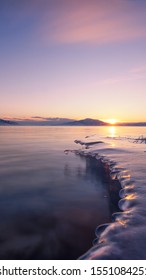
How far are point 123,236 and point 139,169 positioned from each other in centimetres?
958

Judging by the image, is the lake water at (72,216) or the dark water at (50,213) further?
the dark water at (50,213)

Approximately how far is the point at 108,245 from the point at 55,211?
3.82m

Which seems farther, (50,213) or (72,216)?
(50,213)

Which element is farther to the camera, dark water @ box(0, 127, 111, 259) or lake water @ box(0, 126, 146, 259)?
dark water @ box(0, 127, 111, 259)

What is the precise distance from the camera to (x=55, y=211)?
29.6 ft

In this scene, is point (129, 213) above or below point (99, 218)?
above

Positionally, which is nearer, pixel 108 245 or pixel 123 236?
pixel 108 245

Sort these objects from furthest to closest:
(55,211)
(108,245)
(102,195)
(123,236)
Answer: (102,195) → (55,211) → (123,236) → (108,245)
